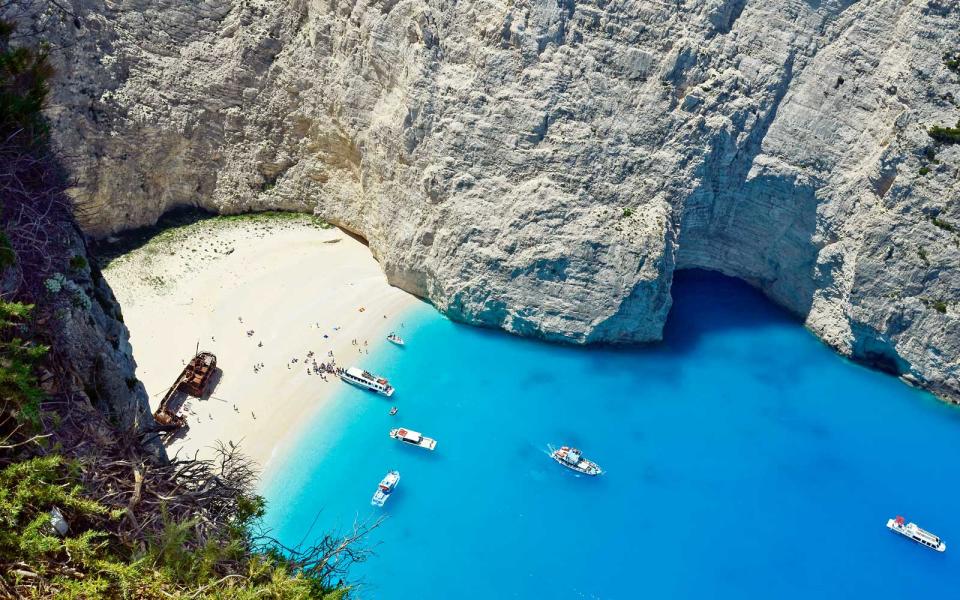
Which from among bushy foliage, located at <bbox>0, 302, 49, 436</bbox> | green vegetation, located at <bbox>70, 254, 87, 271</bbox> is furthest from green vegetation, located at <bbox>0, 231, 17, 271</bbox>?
green vegetation, located at <bbox>70, 254, 87, 271</bbox>

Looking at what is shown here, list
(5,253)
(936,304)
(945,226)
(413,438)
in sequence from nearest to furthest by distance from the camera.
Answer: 1. (5,253)
2. (413,438)
3. (945,226)
4. (936,304)

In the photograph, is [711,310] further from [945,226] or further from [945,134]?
[945,134]

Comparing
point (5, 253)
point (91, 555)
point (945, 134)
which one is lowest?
point (91, 555)

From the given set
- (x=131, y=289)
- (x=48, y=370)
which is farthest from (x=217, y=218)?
(x=48, y=370)

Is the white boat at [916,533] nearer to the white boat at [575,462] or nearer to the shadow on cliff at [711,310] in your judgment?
the shadow on cliff at [711,310]

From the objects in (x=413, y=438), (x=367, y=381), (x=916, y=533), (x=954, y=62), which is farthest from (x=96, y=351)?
(x=954, y=62)

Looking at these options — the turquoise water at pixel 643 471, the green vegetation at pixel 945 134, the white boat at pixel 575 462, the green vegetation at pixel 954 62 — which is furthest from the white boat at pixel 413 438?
the green vegetation at pixel 954 62
